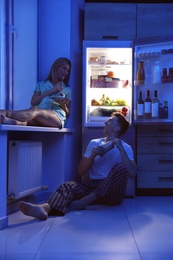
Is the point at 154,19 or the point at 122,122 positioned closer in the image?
the point at 122,122

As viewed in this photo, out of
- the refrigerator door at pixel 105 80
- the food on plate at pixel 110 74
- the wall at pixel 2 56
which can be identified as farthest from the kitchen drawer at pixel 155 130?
the wall at pixel 2 56

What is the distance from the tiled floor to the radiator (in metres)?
0.21

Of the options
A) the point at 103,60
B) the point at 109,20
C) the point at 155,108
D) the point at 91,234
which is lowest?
the point at 91,234

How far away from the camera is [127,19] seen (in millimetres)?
3904

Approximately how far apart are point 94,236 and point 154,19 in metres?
2.67

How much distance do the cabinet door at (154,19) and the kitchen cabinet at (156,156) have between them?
107 centimetres

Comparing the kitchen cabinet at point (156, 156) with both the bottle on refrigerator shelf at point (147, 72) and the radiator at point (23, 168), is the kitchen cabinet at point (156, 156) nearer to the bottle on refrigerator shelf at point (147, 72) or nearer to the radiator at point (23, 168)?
the bottle on refrigerator shelf at point (147, 72)

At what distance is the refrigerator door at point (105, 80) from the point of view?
12.3ft

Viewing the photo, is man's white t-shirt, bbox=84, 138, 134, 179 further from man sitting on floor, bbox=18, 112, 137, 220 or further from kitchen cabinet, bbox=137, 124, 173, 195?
kitchen cabinet, bbox=137, 124, 173, 195

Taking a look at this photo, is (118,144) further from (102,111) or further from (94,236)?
(94,236)

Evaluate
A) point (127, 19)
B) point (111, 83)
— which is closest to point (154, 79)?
point (111, 83)

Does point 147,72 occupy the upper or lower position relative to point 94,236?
upper

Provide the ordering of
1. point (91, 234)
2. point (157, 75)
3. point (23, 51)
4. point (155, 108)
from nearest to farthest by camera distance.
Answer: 1. point (91, 234)
2. point (155, 108)
3. point (157, 75)
4. point (23, 51)

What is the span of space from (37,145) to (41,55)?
1135 millimetres
